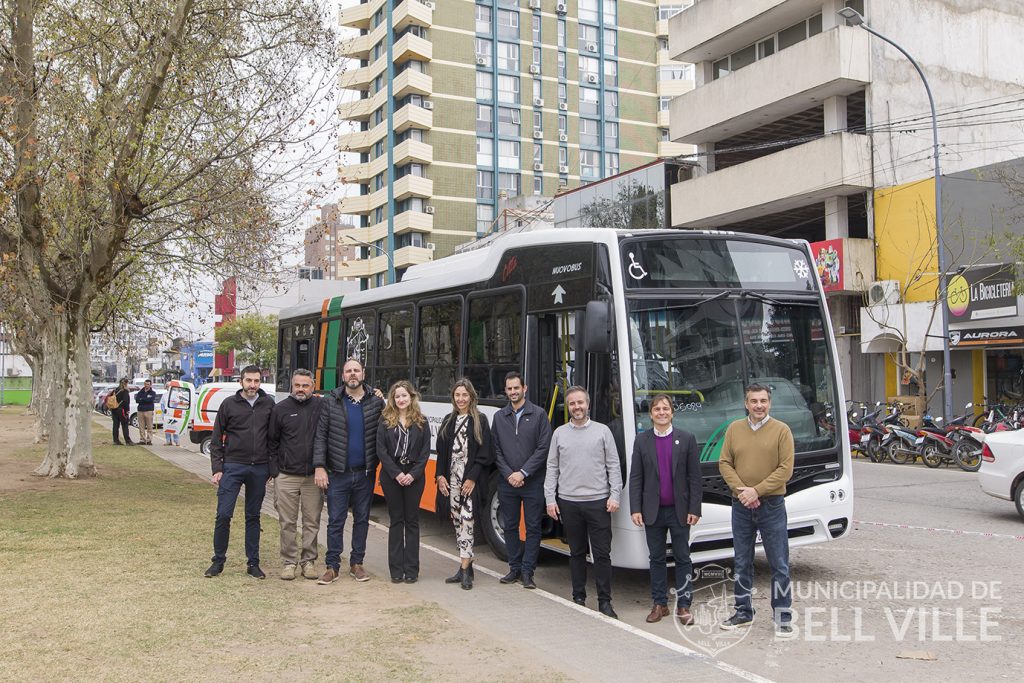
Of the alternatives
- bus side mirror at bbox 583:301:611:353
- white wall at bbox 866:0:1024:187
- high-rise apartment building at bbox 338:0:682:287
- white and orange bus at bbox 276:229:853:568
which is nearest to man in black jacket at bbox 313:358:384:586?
white and orange bus at bbox 276:229:853:568

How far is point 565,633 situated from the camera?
263 inches

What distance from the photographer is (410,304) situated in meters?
11.6

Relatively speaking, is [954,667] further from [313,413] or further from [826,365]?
[313,413]

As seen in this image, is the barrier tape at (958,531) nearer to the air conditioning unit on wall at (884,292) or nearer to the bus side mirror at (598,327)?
the bus side mirror at (598,327)

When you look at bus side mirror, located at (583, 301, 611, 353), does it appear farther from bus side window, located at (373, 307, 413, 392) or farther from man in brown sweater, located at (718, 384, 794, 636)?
bus side window, located at (373, 307, 413, 392)

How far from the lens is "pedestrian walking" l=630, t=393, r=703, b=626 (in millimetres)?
6859

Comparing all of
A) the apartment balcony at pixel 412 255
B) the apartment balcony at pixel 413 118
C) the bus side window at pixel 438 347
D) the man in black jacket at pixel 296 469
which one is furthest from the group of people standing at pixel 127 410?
the apartment balcony at pixel 413 118

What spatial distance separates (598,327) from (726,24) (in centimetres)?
2879

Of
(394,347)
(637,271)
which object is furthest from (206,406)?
(637,271)

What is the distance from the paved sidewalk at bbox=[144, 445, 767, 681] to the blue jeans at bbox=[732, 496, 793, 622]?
0.63 metres

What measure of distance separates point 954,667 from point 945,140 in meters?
29.2

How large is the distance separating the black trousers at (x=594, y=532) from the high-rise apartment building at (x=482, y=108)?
175ft

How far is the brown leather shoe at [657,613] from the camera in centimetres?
700

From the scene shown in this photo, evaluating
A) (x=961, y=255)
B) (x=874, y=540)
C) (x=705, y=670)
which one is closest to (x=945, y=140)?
(x=961, y=255)
